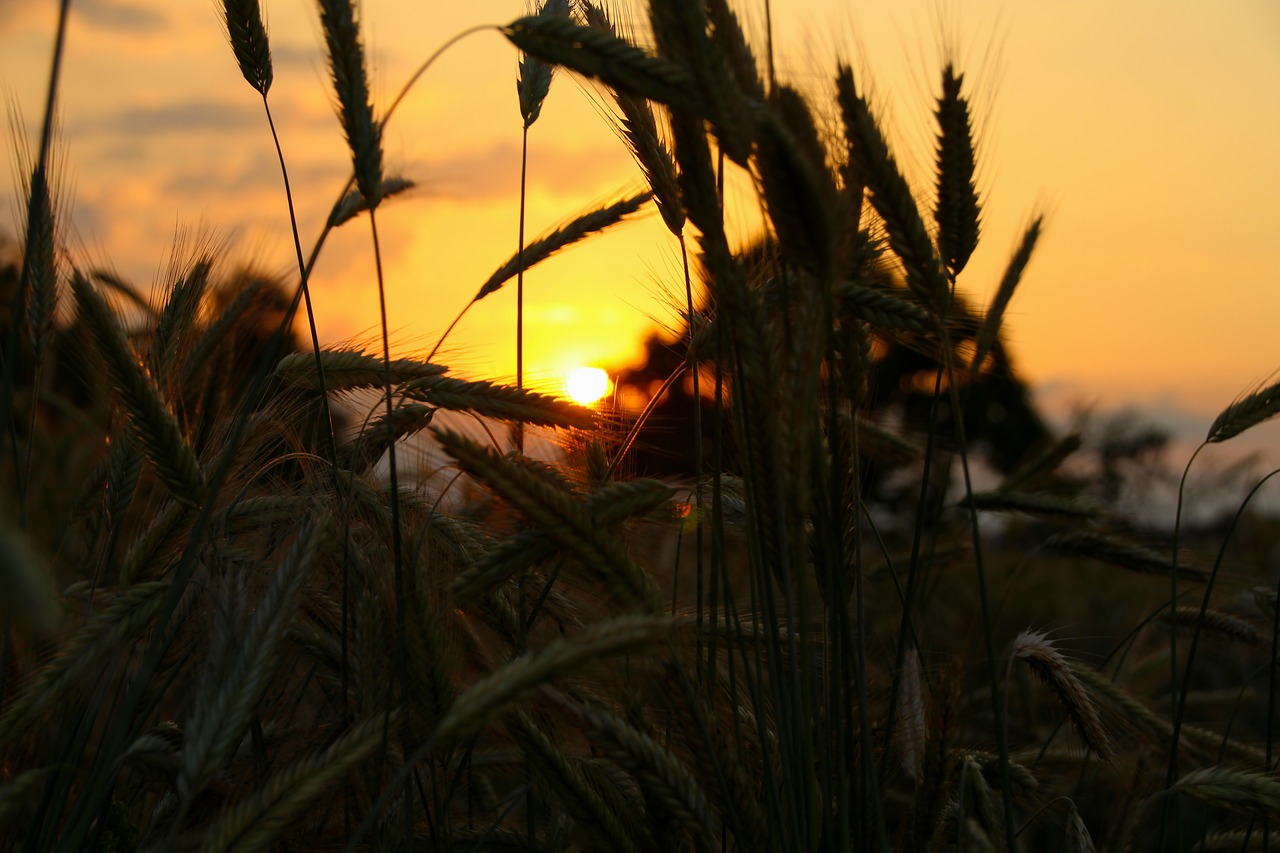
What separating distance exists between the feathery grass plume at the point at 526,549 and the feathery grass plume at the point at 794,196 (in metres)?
0.46

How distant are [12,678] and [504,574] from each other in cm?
100

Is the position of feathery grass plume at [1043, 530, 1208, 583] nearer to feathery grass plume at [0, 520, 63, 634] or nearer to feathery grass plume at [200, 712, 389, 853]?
feathery grass plume at [200, 712, 389, 853]

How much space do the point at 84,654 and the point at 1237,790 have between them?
1.85 meters

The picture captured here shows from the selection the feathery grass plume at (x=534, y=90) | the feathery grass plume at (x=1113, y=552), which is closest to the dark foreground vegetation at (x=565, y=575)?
the feathery grass plume at (x=534, y=90)

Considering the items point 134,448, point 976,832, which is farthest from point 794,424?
point 134,448

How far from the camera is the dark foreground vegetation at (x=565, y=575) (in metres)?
1.29

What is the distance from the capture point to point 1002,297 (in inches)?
72.5

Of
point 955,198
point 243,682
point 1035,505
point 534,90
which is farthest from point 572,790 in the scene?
point 1035,505

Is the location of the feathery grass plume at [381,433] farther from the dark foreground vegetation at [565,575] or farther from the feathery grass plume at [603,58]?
the feathery grass plume at [603,58]

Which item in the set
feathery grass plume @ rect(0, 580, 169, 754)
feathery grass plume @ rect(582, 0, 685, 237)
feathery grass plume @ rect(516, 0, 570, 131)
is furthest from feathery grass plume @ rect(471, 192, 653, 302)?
feathery grass plume @ rect(0, 580, 169, 754)

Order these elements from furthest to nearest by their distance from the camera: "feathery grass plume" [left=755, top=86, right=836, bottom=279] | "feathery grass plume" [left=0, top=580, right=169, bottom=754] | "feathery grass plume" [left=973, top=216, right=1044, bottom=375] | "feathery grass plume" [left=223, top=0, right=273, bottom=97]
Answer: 1. "feathery grass plume" [left=223, top=0, right=273, bottom=97]
2. "feathery grass plume" [left=973, top=216, right=1044, bottom=375]
3. "feathery grass plume" [left=0, top=580, right=169, bottom=754]
4. "feathery grass plume" [left=755, top=86, right=836, bottom=279]

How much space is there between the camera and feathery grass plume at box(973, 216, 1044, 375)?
1.70 metres

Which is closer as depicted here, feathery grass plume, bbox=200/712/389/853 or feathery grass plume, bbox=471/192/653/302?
feathery grass plume, bbox=200/712/389/853

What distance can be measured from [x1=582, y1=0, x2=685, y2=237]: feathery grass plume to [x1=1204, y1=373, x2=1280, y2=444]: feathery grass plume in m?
1.51
